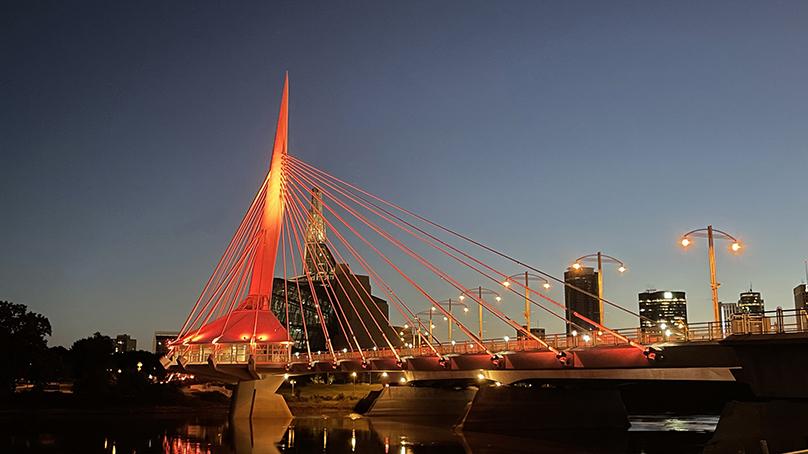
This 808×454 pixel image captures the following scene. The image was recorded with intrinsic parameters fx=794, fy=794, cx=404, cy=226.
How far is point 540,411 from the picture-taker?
56.9 metres

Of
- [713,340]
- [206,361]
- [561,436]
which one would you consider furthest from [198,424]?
[713,340]

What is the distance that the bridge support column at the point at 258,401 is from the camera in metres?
71.1

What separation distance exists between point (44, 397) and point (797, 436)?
253 feet

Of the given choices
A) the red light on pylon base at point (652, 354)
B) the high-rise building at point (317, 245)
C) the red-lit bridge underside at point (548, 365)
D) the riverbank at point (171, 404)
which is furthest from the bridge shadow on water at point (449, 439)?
the riverbank at point (171, 404)

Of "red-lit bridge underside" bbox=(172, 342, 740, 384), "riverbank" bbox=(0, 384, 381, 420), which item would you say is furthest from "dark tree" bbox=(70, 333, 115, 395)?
"red-lit bridge underside" bbox=(172, 342, 740, 384)

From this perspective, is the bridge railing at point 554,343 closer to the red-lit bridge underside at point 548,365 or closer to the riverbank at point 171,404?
the red-lit bridge underside at point 548,365

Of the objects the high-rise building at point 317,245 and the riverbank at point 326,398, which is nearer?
the high-rise building at point 317,245

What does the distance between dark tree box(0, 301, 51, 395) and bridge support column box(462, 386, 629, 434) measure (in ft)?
172

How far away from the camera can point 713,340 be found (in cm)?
3381

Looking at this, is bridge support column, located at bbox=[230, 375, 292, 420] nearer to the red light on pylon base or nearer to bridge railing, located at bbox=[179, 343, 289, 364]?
bridge railing, located at bbox=[179, 343, 289, 364]

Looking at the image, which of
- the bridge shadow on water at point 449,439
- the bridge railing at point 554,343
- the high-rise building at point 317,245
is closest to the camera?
the bridge railing at point 554,343

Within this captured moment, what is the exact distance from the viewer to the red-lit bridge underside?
114 feet

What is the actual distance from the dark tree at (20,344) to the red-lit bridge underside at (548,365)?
2591 centimetres

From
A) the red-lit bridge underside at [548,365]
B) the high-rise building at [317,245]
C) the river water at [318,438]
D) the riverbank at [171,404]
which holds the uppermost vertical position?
the high-rise building at [317,245]
